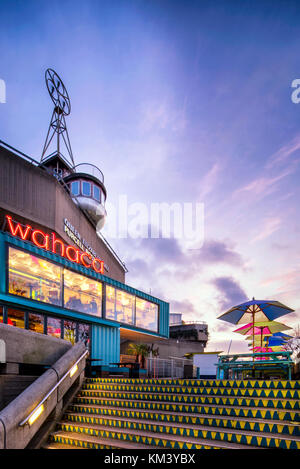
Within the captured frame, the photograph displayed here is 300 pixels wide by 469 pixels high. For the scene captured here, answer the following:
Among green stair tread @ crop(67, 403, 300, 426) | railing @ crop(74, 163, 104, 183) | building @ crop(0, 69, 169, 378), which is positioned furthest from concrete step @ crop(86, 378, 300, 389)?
railing @ crop(74, 163, 104, 183)

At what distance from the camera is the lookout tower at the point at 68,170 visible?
1074 inches

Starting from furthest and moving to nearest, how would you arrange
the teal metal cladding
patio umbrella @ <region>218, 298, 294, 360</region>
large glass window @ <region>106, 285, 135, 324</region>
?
1. large glass window @ <region>106, 285, 135, 324</region>
2. the teal metal cladding
3. patio umbrella @ <region>218, 298, 294, 360</region>

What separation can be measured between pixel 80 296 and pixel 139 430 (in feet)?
30.9

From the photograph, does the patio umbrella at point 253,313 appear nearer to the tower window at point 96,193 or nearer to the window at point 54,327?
the window at point 54,327

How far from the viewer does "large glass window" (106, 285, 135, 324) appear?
1620cm

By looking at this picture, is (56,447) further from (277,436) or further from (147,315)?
(147,315)

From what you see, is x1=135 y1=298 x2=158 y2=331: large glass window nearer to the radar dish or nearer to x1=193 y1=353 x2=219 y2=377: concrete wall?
x1=193 y1=353 x2=219 y2=377: concrete wall

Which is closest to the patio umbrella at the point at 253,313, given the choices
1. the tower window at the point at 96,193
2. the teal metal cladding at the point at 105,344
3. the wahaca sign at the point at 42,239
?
the teal metal cladding at the point at 105,344

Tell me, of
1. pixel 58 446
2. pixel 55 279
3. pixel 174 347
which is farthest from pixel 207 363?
pixel 174 347

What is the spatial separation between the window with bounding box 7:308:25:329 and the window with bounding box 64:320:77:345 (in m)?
2.49

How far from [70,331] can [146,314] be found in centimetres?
715

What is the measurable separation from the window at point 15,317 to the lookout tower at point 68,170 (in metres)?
13.5

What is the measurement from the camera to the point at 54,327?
12781mm

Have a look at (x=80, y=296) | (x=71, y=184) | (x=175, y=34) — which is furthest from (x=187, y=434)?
(x=71, y=184)
